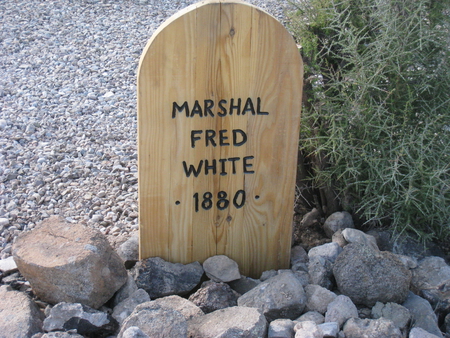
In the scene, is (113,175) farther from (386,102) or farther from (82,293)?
(386,102)

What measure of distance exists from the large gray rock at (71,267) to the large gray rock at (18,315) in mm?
101

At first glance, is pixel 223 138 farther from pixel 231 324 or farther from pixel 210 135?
pixel 231 324

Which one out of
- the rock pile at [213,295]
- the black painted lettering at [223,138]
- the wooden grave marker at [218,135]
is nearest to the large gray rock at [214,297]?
the rock pile at [213,295]

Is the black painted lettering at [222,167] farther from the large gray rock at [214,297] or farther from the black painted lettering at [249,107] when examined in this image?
the large gray rock at [214,297]

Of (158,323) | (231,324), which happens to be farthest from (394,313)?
(158,323)

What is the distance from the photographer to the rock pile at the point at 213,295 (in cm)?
208

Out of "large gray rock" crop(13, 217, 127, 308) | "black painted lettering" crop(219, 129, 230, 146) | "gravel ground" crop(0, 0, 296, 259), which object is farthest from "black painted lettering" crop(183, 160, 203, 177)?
"gravel ground" crop(0, 0, 296, 259)

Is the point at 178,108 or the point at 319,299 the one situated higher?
the point at 178,108

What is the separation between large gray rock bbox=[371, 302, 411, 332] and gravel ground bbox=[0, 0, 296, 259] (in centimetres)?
147

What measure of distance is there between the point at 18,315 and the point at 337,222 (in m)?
1.68

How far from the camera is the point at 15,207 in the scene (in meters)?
3.28

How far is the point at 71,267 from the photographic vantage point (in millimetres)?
2289

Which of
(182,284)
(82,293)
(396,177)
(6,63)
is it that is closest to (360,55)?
(396,177)

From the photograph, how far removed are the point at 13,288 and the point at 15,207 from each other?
879 mm
